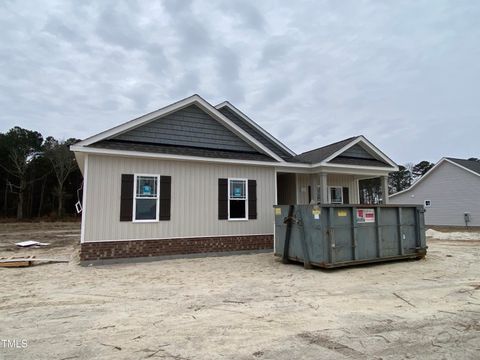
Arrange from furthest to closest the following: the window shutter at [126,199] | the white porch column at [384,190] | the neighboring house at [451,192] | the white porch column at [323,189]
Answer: the neighboring house at [451,192] < the white porch column at [384,190] < the white porch column at [323,189] < the window shutter at [126,199]

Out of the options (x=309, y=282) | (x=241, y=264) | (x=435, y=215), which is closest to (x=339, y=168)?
(x=241, y=264)

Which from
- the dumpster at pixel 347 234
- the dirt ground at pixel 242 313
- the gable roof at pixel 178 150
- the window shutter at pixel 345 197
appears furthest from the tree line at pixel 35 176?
the dirt ground at pixel 242 313

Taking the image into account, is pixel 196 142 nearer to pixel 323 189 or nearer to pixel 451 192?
pixel 323 189

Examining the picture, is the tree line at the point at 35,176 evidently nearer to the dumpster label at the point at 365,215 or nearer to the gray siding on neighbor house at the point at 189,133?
the gray siding on neighbor house at the point at 189,133

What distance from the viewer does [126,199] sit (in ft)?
32.0

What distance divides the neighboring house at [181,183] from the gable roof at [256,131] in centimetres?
241

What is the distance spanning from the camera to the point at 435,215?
26172 mm

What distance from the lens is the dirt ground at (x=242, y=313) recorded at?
12.2 ft

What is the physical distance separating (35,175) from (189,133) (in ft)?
124

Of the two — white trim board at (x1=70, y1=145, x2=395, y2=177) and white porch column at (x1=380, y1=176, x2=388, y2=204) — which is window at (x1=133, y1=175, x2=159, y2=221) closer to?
white trim board at (x1=70, y1=145, x2=395, y2=177)

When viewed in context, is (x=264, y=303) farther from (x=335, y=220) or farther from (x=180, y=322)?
(x=335, y=220)

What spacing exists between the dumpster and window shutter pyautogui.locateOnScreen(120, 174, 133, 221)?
14.5ft

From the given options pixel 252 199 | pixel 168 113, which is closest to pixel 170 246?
pixel 252 199

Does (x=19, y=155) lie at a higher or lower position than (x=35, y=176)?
higher
